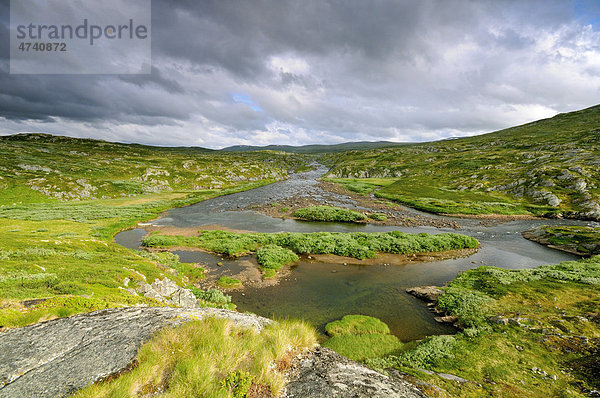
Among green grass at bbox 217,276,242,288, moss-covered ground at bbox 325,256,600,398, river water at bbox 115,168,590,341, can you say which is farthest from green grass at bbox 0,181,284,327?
moss-covered ground at bbox 325,256,600,398

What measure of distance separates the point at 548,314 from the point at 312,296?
737 inches

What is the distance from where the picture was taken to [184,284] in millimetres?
23781

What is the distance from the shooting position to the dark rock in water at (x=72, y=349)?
18.6 ft

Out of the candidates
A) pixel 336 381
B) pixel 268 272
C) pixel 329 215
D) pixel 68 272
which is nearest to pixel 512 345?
pixel 336 381

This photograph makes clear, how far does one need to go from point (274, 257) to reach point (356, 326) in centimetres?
1535

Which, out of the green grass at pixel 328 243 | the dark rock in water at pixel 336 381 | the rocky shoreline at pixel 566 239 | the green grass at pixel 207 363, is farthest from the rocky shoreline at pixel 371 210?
the green grass at pixel 207 363

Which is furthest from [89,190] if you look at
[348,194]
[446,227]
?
[446,227]

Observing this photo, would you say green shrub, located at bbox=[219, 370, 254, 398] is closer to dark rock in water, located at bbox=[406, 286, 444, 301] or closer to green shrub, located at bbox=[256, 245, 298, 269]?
dark rock in water, located at bbox=[406, 286, 444, 301]

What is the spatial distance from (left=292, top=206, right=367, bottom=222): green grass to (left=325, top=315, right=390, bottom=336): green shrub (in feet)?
119

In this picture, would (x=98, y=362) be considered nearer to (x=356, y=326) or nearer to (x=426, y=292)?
(x=356, y=326)

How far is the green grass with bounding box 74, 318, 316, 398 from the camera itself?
5.64 metres

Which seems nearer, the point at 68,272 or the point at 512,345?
the point at 512,345

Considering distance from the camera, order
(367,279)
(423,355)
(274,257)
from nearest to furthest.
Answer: (423,355), (367,279), (274,257)

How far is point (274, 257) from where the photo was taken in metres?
31.7
